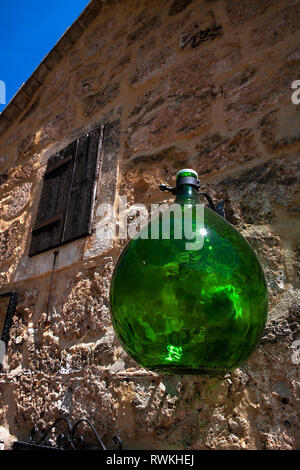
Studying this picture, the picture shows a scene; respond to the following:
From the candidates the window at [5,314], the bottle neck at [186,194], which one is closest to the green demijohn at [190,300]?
the bottle neck at [186,194]

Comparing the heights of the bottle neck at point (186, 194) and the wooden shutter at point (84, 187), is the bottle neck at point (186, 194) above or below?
below

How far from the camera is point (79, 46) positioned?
1752 mm

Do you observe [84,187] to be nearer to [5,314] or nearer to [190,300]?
[5,314]

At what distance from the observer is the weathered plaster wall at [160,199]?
69cm

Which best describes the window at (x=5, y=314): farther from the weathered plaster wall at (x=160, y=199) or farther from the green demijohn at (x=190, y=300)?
the green demijohn at (x=190, y=300)

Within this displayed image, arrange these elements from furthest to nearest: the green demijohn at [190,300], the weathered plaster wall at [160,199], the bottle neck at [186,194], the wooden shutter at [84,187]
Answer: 1. the wooden shutter at [84,187]
2. the weathered plaster wall at [160,199]
3. the bottle neck at [186,194]
4. the green demijohn at [190,300]

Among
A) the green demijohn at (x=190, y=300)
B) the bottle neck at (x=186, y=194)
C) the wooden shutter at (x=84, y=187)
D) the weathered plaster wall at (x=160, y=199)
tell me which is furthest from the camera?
the wooden shutter at (x=84, y=187)

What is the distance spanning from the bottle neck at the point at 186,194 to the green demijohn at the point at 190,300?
65mm

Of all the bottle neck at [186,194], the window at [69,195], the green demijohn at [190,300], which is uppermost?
the window at [69,195]

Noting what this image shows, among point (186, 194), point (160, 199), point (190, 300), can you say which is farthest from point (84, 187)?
point (190, 300)

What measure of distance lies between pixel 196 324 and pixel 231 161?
617mm

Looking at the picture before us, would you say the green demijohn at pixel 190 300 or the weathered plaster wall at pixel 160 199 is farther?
the weathered plaster wall at pixel 160 199

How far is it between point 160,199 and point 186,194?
0.44 metres
